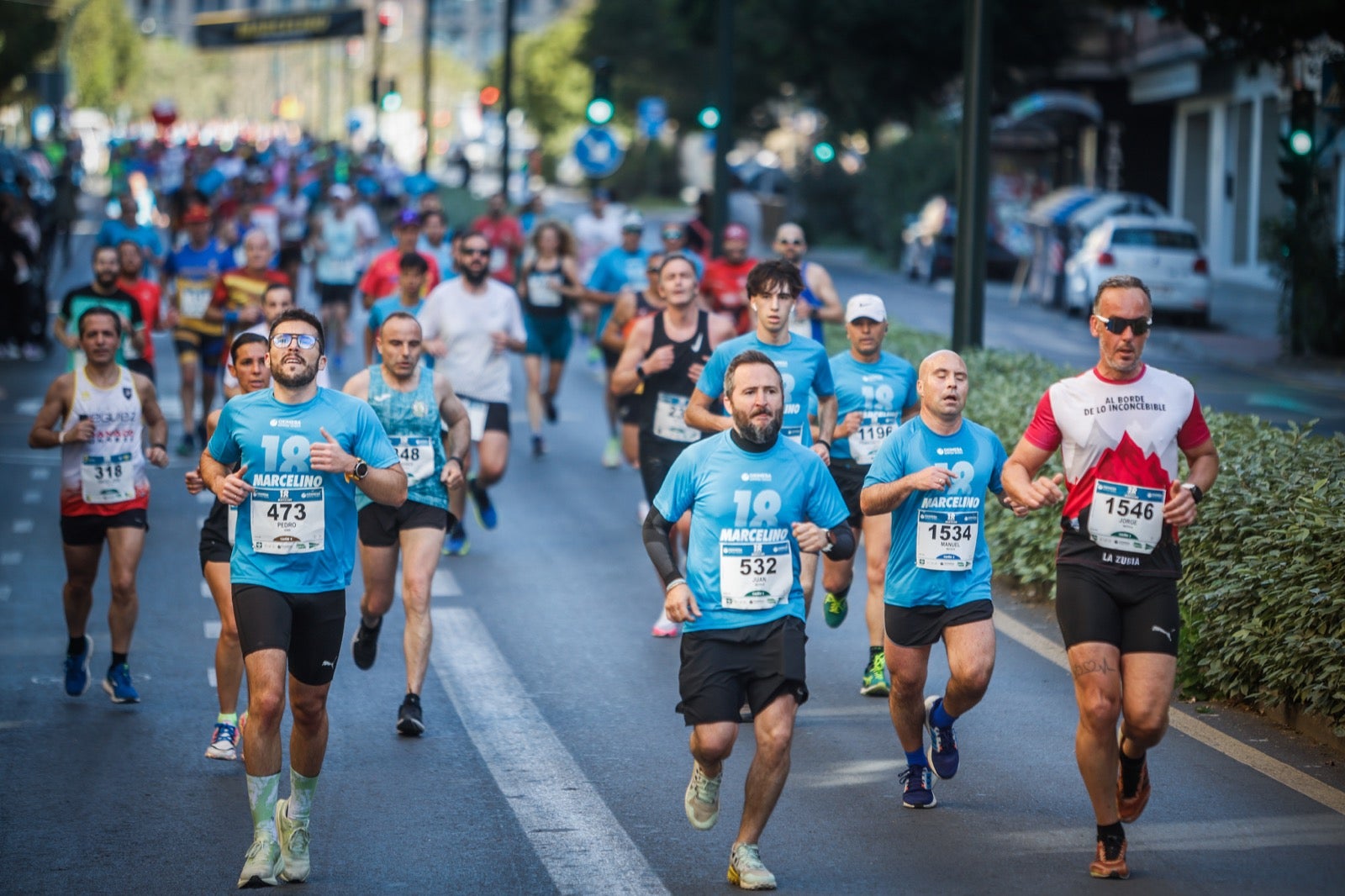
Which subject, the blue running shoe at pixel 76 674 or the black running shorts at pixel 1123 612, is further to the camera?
the blue running shoe at pixel 76 674

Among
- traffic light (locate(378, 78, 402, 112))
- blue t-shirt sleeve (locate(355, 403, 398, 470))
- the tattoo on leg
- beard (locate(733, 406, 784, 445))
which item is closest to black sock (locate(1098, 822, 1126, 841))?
the tattoo on leg

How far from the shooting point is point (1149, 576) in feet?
21.3

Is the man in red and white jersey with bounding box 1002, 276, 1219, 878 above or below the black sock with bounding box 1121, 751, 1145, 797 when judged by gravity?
above

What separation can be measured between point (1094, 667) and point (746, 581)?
45.1 inches

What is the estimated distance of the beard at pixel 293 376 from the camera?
655cm

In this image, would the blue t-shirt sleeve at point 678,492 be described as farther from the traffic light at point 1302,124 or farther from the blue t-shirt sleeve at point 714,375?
the traffic light at point 1302,124

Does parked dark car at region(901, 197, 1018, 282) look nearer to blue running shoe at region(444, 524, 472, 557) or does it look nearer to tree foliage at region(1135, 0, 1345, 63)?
tree foliage at region(1135, 0, 1345, 63)

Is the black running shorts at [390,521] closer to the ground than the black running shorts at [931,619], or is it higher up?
higher up

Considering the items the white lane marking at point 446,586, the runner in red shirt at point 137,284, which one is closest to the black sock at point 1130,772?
the white lane marking at point 446,586

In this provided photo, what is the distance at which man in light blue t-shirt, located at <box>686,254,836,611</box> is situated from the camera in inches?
344

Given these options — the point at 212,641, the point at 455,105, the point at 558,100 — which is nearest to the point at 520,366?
the point at 212,641

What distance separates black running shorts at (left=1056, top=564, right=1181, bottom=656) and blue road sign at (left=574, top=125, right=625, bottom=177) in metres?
18.7

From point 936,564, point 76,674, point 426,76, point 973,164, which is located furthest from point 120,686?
point 426,76

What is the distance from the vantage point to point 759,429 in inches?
247
